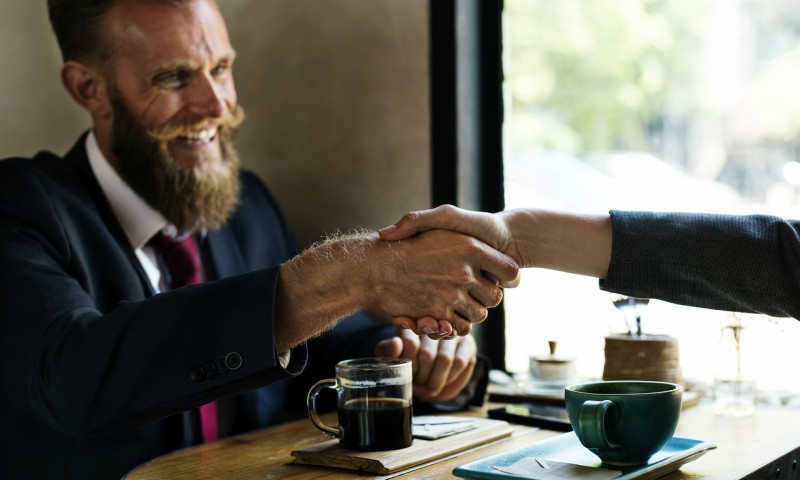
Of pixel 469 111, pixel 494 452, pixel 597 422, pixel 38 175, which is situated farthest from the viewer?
pixel 469 111

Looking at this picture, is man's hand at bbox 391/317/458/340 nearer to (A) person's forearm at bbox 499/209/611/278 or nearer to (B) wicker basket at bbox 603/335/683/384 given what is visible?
(A) person's forearm at bbox 499/209/611/278

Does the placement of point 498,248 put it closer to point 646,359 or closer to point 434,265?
point 434,265

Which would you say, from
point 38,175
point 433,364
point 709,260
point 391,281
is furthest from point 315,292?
point 38,175

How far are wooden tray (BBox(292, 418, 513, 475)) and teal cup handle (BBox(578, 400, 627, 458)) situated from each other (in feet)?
0.84

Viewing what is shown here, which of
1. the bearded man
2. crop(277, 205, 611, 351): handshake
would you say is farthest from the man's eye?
crop(277, 205, 611, 351): handshake

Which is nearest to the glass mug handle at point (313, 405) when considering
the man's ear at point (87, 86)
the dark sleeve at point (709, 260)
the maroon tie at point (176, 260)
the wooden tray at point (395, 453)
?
the wooden tray at point (395, 453)

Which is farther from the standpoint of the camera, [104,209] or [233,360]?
[104,209]

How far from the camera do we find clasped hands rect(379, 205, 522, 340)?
149 centimetres

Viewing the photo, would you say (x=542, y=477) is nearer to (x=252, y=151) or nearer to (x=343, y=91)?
(x=343, y=91)

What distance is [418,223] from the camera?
4.89 ft

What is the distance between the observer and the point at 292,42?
242 centimetres

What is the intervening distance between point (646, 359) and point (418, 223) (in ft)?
1.56

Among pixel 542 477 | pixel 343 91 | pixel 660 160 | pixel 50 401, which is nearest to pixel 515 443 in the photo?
pixel 542 477

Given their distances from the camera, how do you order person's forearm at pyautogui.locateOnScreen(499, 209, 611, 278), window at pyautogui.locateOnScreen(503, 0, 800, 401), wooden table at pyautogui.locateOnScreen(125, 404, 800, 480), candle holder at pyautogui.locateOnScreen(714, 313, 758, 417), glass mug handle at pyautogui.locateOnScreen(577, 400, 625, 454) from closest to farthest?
glass mug handle at pyautogui.locateOnScreen(577, 400, 625, 454) < wooden table at pyautogui.locateOnScreen(125, 404, 800, 480) < person's forearm at pyautogui.locateOnScreen(499, 209, 611, 278) < candle holder at pyautogui.locateOnScreen(714, 313, 758, 417) < window at pyautogui.locateOnScreen(503, 0, 800, 401)
